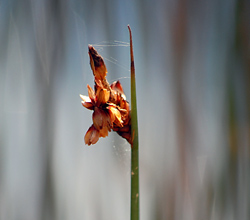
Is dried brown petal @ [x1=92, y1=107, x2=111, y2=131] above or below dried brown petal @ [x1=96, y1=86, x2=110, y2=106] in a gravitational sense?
below

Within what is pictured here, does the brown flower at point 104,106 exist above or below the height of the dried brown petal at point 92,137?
above

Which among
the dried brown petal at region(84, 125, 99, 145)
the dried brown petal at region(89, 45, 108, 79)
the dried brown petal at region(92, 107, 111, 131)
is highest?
the dried brown petal at region(89, 45, 108, 79)

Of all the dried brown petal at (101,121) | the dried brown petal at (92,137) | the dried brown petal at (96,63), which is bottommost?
the dried brown petal at (92,137)

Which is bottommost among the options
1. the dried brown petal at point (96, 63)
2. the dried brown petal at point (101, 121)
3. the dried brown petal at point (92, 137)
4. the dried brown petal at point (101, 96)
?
the dried brown petal at point (92, 137)

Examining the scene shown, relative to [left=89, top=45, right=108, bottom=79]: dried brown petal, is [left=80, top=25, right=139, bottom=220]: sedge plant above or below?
below

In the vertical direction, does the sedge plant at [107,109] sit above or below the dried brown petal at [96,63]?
below

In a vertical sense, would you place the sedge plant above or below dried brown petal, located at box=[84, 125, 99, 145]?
above

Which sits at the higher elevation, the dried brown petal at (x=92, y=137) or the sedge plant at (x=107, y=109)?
the sedge plant at (x=107, y=109)

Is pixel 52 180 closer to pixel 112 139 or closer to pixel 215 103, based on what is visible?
pixel 112 139

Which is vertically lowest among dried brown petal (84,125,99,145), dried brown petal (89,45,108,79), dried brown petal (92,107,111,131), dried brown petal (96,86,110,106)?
dried brown petal (84,125,99,145)

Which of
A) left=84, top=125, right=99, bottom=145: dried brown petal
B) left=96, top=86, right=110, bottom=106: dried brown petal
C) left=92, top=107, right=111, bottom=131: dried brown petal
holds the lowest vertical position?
left=84, top=125, right=99, bottom=145: dried brown petal

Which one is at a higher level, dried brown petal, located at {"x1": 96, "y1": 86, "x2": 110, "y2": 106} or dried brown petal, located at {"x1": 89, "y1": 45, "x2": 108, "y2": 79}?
dried brown petal, located at {"x1": 89, "y1": 45, "x2": 108, "y2": 79}

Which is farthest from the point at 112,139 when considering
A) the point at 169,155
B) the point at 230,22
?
the point at 230,22
